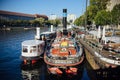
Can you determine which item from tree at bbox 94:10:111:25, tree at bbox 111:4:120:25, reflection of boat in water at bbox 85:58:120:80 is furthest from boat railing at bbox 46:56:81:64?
tree at bbox 94:10:111:25

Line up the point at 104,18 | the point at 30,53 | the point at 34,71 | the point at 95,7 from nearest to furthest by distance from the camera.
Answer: the point at 34,71, the point at 30,53, the point at 104,18, the point at 95,7

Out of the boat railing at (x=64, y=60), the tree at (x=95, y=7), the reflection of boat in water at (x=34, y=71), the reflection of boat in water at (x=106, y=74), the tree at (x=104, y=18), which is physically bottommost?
the reflection of boat in water at (x=34, y=71)

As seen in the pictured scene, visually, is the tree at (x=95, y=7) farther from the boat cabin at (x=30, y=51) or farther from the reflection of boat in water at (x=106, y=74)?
the reflection of boat in water at (x=106, y=74)

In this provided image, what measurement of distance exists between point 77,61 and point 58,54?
126 inches

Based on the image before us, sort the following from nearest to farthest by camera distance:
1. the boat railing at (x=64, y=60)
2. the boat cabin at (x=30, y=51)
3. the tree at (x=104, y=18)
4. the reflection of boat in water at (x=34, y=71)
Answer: the boat railing at (x=64, y=60) → the reflection of boat in water at (x=34, y=71) → the boat cabin at (x=30, y=51) → the tree at (x=104, y=18)

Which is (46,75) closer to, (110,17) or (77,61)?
(77,61)

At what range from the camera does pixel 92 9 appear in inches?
3295

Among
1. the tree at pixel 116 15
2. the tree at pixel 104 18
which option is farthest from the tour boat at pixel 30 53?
the tree at pixel 104 18

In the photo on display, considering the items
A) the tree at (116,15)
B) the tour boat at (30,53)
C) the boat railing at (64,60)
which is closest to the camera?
the boat railing at (64,60)

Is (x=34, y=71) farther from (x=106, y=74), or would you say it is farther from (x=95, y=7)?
(x=95, y=7)

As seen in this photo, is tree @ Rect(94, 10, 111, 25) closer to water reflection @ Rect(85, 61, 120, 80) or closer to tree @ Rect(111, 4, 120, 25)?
tree @ Rect(111, 4, 120, 25)

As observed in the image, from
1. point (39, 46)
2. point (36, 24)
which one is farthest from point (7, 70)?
point (36, 24)

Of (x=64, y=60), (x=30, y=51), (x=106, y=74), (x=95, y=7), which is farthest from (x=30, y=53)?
(x=95, y=7)

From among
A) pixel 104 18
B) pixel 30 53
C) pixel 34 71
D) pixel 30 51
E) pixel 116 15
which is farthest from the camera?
pixel 104 18
